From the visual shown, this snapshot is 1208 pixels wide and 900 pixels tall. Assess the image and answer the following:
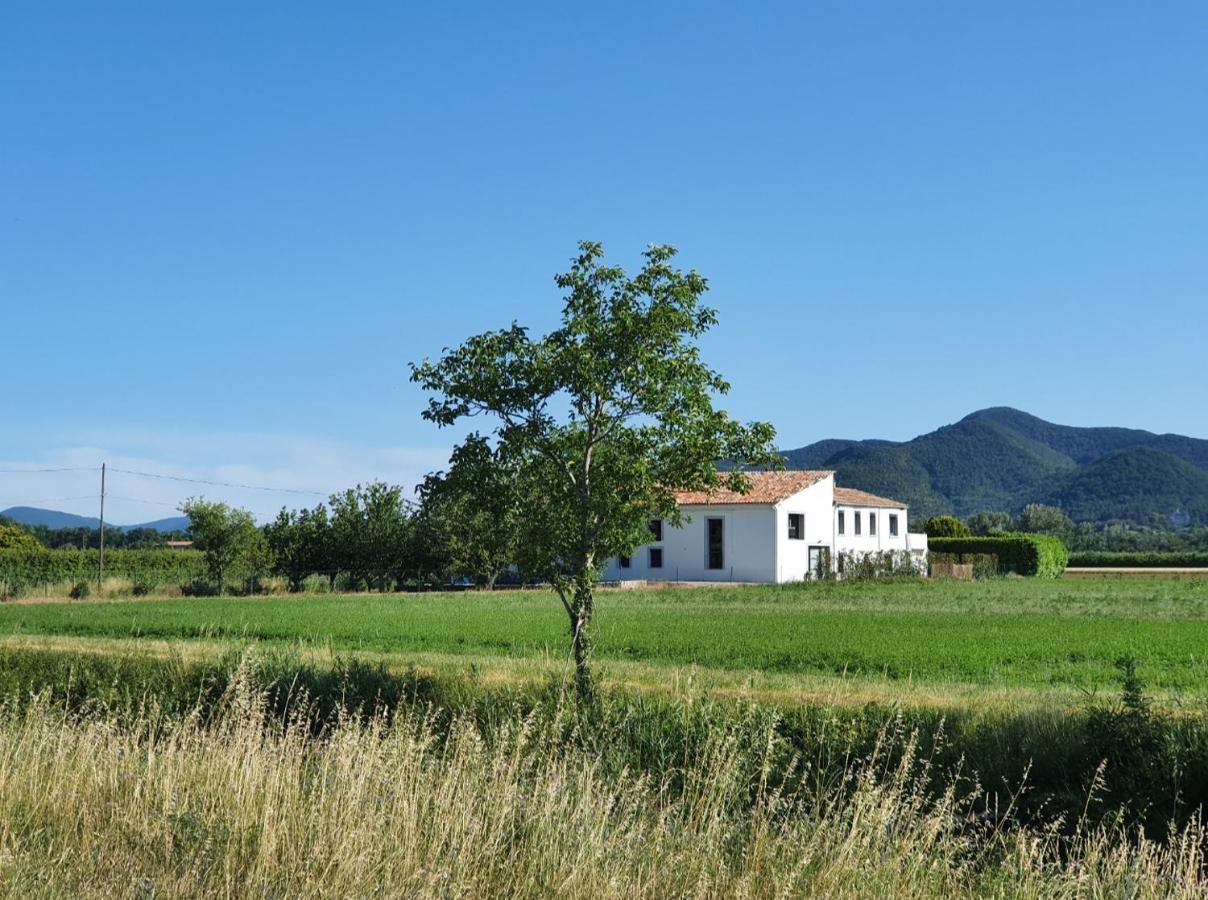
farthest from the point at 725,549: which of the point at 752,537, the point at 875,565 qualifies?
the point at 875,565

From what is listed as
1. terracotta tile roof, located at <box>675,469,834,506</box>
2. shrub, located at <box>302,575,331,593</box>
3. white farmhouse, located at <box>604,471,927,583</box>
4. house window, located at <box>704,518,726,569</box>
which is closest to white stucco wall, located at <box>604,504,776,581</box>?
white farmhouse, located at <box>604,471,927,583</box>

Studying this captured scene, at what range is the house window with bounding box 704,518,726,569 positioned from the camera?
1866 inches

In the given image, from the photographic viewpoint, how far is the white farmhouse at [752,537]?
46.2 metres

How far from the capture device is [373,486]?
156 feet

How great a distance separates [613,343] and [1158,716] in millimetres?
6330

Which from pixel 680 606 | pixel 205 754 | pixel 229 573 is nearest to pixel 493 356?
pixel 205 754

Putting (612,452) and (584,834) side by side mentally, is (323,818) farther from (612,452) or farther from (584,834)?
(612,452)

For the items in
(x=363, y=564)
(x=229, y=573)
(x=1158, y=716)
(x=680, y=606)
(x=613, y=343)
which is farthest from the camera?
(x=363, y=564)

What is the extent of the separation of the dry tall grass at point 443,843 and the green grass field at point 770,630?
595 cm

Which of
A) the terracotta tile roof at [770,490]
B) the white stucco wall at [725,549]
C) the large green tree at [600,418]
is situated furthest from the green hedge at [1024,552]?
the large green tree at [600,418]

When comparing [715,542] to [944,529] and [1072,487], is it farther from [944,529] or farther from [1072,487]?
[1072,487]

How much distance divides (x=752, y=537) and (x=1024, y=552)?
18.8 m

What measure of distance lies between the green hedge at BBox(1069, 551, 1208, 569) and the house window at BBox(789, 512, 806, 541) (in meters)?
31.9

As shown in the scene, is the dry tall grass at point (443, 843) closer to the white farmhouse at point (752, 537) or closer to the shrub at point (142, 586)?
the shrub at point (142, 586)
